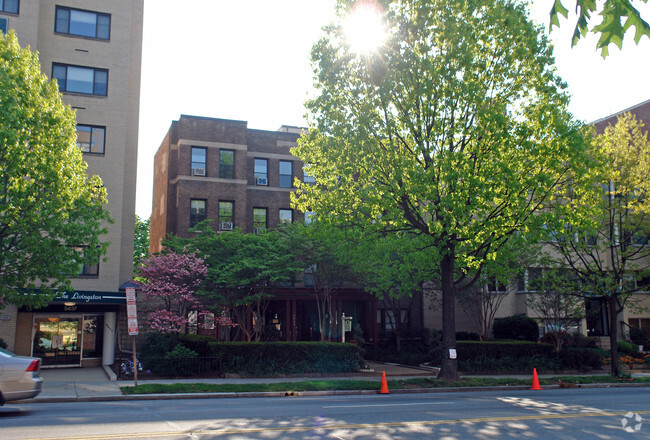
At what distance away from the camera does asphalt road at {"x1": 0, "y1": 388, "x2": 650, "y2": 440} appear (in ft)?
31.6

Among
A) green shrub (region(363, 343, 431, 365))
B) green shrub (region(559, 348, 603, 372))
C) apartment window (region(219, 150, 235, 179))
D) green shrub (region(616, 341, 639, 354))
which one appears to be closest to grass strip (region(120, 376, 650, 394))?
green shrub (region(559, 348, 603, 372))

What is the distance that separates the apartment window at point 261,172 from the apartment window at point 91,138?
35.4ft

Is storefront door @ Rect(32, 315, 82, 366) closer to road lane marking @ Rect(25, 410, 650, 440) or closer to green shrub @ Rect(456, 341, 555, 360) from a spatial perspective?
green shrub @ Rect(456, 341, 555, 360)

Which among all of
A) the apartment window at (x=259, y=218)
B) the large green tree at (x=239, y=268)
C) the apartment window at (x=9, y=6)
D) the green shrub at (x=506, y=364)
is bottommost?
the green shrub at (x=506, y=364)

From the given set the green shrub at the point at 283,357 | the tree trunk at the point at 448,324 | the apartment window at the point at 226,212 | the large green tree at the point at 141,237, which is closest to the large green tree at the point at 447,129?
the tree trunk at the point at 448,324

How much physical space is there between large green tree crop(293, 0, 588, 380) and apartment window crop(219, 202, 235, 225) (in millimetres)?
15280

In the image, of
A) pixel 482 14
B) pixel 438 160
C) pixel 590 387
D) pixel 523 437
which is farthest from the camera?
pixel 590 387

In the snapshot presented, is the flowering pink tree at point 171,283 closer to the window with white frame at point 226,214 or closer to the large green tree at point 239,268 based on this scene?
the large green tree at point 239,268

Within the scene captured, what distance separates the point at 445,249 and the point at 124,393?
1140cm

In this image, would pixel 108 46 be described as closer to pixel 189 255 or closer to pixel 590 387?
pixel 189 255

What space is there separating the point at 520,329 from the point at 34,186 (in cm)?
2657

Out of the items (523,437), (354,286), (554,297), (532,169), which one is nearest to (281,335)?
(354,286)

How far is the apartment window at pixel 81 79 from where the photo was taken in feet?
92.3

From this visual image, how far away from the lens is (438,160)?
58.7ft
